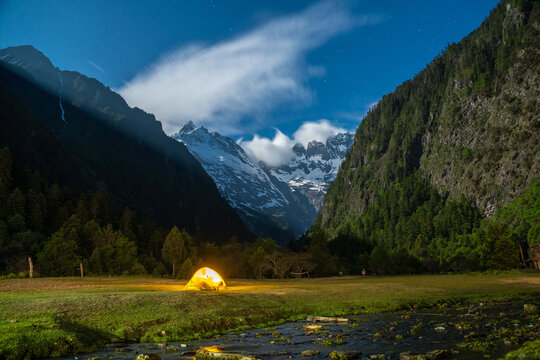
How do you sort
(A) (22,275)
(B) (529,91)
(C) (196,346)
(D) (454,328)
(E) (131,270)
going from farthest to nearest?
(B) (529,91) < (E) (131,270) < (A) (22,275) < (D) (454,328) < (C) (196,346)

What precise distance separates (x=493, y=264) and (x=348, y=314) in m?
105

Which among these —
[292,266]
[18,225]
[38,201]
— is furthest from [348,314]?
[38,201]

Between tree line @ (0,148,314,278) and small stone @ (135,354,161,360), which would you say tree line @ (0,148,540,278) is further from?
small stone @ (135,354,161,360)

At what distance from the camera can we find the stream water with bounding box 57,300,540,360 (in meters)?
21.4

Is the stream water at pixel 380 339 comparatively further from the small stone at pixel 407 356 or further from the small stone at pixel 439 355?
the small stone at pixel 407 356

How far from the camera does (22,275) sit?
79562 mm

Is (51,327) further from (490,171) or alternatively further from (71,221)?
(490,171)

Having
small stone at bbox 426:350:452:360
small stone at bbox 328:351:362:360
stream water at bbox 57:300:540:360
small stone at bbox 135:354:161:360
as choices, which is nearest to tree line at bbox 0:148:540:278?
stream water at bbox 57:300:540:360

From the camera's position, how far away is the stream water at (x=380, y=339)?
2141 cm

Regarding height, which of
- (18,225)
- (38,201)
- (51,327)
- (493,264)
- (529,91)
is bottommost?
(493,264)

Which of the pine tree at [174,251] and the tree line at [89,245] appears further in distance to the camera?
the pine tree at [174,251]

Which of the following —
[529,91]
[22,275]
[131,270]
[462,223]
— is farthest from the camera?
[462,223]

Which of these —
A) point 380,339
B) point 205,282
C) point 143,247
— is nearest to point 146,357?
point 380,339

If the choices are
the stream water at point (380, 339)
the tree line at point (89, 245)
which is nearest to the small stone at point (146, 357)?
the stream water at point (380, 339)
